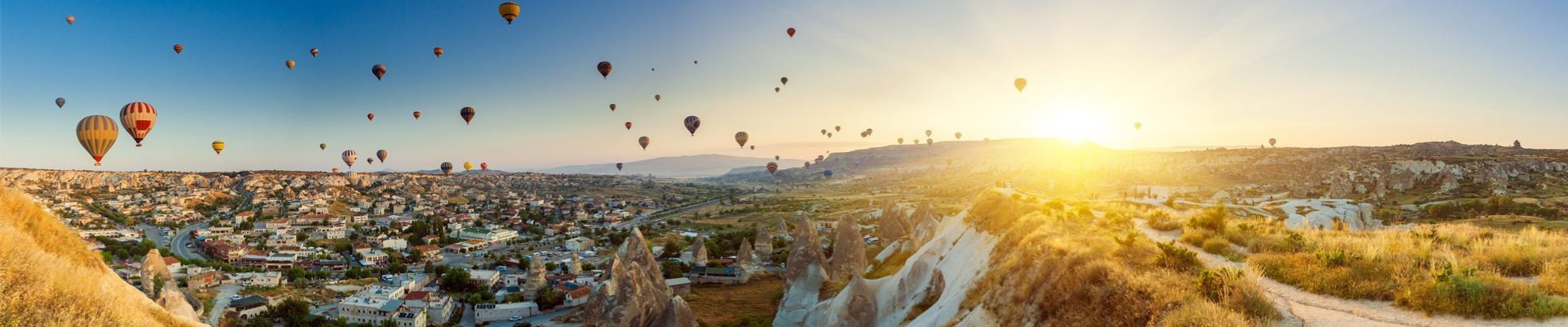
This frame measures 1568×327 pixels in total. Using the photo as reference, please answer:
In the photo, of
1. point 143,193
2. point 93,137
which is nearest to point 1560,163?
point 93,137

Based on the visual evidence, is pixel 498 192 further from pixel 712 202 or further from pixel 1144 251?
pixel 1144 251

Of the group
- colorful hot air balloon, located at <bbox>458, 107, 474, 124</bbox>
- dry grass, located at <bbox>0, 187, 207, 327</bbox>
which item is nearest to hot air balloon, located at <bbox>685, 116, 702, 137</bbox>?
colorful hot air balloon, located at <bbox>458, 107, 474, 124</bbox>

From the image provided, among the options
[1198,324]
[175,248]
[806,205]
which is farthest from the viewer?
[806,205]

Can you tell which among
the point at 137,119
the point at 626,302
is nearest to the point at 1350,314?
the point at 626,302

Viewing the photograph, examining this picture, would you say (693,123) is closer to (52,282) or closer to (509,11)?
(509,11)

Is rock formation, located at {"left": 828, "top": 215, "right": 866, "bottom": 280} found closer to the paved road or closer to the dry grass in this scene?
the dry grass
